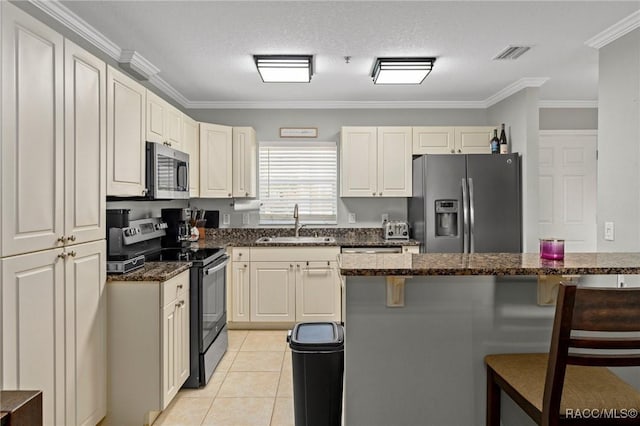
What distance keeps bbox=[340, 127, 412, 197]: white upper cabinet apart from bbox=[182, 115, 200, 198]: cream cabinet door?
1.56 m

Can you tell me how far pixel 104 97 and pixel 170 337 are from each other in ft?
4.76

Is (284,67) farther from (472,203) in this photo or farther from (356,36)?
(472,203)

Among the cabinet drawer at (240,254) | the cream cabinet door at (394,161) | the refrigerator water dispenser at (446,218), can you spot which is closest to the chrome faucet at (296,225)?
the cabinet drawer at (240,254)

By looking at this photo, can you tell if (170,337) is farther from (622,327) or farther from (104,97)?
(622,327)

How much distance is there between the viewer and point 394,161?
4.55 m

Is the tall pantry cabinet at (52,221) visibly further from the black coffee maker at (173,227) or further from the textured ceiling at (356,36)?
the black coffee maker at (173,227)

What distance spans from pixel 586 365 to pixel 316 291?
3.16m

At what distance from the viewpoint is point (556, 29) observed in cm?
279

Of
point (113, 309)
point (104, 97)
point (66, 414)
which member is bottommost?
point (66, 414)

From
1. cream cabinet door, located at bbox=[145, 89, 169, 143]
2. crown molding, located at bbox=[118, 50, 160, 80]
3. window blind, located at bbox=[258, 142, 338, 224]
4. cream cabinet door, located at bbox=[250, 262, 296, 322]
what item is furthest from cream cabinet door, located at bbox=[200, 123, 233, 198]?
cream cabinet door, located at bbox=[145, 89, 169, 143]

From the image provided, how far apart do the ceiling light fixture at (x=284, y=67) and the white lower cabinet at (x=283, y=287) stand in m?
1.68

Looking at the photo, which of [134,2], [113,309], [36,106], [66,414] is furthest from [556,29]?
[66,414]

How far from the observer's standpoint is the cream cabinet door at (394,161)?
4543 millimetres

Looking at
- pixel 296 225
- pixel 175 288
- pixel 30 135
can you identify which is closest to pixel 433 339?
pixel 175 288
